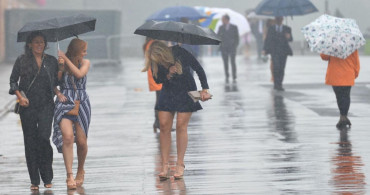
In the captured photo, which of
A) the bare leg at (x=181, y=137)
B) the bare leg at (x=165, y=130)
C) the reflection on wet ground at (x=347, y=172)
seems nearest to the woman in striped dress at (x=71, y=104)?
the bare leg at (x=165, y=130)

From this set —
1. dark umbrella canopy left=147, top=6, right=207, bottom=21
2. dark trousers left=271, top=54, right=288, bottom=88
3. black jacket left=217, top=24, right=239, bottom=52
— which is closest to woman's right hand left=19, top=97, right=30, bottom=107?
dark umbrella canopy left=147, top=6, right=207, bottom=21

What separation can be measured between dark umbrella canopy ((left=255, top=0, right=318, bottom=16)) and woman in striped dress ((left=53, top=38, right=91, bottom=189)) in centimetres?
1481

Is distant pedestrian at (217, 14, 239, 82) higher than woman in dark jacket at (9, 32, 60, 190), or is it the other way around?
woman in dark jacket at (9, 32, 60, 190)

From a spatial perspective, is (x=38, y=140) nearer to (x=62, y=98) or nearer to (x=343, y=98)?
(x=62, y=98)

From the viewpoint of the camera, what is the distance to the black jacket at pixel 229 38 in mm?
27438

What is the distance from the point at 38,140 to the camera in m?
10.3

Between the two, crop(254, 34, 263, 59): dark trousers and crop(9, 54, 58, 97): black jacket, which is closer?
crop(9, 54, 58, 97): black jacket

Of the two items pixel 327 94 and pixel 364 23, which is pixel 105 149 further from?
pixel 364 23

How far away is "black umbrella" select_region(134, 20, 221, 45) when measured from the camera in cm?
1056

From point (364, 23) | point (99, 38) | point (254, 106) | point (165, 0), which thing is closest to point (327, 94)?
point (254, 106)

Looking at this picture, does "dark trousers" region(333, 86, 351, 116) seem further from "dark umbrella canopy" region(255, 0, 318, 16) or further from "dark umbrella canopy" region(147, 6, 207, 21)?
"dark umbrella canopy" region(255, 0, 318, 16)

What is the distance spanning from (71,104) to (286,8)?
50.2 feet

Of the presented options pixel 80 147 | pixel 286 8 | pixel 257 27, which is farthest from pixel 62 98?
pixel 257 27

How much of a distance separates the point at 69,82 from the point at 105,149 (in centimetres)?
355
